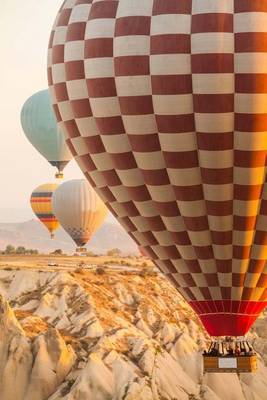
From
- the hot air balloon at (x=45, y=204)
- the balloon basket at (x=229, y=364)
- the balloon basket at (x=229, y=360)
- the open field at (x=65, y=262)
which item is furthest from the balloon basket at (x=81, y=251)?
the balloon basket at (x=229, y=364)

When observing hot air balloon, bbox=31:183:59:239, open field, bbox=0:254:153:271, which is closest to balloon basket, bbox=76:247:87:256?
open field, bbox=0:254:153:271

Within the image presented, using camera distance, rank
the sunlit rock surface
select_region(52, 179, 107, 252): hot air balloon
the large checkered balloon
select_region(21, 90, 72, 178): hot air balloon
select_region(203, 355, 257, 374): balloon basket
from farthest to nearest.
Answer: select_region(21, 90, 72, 178): hot air balloon < select_region(52, 179, 107, 252): hot air balloon < the sunlit rock surface < select_region(203, 355, 257, 374): balloon basket < the large checkered balloon

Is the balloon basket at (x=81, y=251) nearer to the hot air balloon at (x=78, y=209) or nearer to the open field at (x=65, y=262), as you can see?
the hot air balloon at (x=78, y=209)

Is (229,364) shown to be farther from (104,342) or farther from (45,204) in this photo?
(45,204)

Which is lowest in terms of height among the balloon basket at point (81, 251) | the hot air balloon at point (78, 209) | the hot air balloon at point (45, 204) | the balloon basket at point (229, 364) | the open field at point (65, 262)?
the balloon basket at point (229, 364)

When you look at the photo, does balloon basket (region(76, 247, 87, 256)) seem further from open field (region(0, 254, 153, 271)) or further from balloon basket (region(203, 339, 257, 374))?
balloon basket (region(203, 339, 257, 374))
